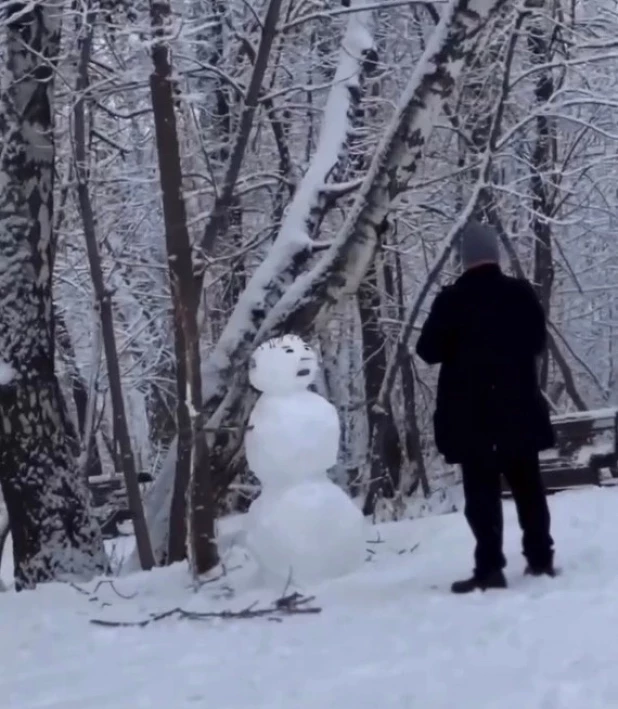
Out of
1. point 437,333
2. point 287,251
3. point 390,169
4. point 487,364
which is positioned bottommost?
point 487,364

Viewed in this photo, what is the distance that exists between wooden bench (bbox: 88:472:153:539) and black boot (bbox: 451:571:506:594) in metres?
10.2

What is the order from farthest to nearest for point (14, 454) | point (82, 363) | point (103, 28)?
point (82, 363) < point (103, 28) < point (14, 454)

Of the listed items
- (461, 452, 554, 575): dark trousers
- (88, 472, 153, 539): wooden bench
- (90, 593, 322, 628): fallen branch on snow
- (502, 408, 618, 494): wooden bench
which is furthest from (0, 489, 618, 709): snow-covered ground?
(88, 472, 153, 539): wooden bench

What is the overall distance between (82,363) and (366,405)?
6.40 metres

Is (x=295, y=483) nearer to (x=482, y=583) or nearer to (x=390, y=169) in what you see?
(x=482, y=583)

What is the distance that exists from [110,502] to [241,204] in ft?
17.5

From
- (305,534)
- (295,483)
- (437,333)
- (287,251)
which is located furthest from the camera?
(287,251)

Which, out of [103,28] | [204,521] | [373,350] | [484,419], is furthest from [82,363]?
[484,419]

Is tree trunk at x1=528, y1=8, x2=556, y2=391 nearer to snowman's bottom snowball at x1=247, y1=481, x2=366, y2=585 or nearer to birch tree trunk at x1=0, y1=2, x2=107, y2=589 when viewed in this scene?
birch tree trunk at x1=0, y1=2, x2=107, y2=589

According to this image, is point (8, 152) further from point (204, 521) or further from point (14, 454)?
point (204, 521)

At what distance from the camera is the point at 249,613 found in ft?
18.6

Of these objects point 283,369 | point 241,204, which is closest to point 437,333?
point 283,369

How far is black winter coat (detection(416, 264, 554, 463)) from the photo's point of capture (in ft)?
18.8

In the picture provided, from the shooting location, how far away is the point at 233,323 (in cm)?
862
